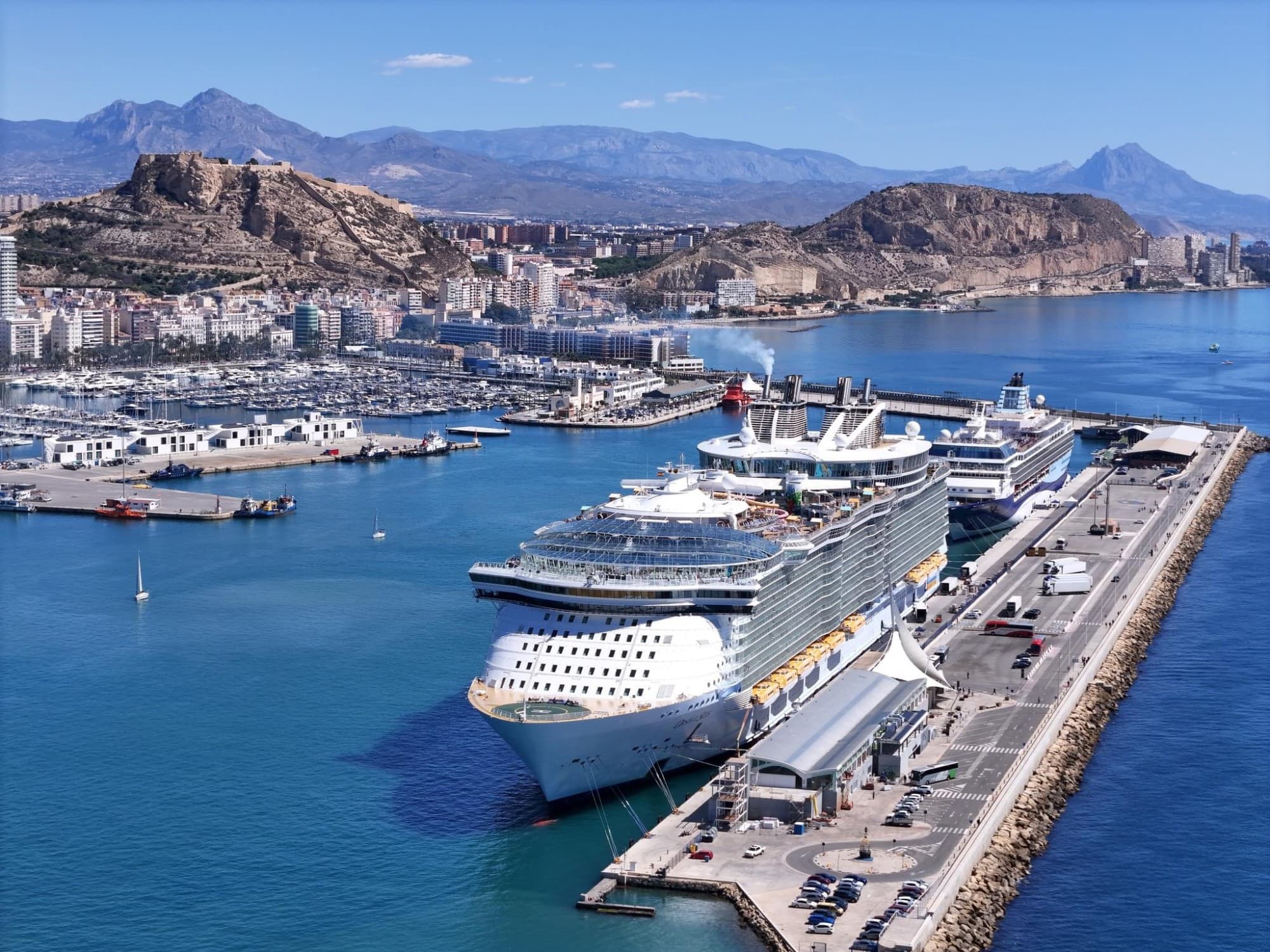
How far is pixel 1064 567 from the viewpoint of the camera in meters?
27.3

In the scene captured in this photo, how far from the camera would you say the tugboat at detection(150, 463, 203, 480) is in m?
39.6

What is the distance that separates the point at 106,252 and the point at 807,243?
50152 mm

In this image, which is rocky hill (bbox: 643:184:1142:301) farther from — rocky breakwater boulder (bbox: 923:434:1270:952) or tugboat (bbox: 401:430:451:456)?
rocky breakwater boulder (bbox: 923:434:1270:952)

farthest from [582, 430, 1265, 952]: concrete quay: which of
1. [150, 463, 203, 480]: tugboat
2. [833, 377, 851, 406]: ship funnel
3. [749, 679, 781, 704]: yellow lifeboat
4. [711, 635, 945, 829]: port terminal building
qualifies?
[150, 463, 203, 480]: tugboat

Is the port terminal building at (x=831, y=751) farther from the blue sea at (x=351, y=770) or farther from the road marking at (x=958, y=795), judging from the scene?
the blue sea at (x=351, y=770)

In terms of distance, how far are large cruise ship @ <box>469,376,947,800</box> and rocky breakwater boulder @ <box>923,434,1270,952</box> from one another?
281cm

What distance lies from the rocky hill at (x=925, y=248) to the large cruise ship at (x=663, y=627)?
82.2 metres

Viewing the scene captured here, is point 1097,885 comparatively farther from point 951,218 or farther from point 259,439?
point 951,218

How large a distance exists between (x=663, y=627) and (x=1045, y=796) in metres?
4.30

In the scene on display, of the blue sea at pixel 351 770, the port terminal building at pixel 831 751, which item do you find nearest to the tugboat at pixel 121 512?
the blue sea at pixel 351 770

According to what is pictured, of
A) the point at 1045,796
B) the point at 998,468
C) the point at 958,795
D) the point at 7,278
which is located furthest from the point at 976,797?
the point at 7,278

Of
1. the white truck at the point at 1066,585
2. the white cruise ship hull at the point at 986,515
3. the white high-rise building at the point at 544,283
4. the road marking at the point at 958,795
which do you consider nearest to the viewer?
the road marking at the point at 958,795

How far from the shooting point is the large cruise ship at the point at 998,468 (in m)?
31.6

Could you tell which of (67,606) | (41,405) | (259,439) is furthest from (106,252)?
(67,606)
